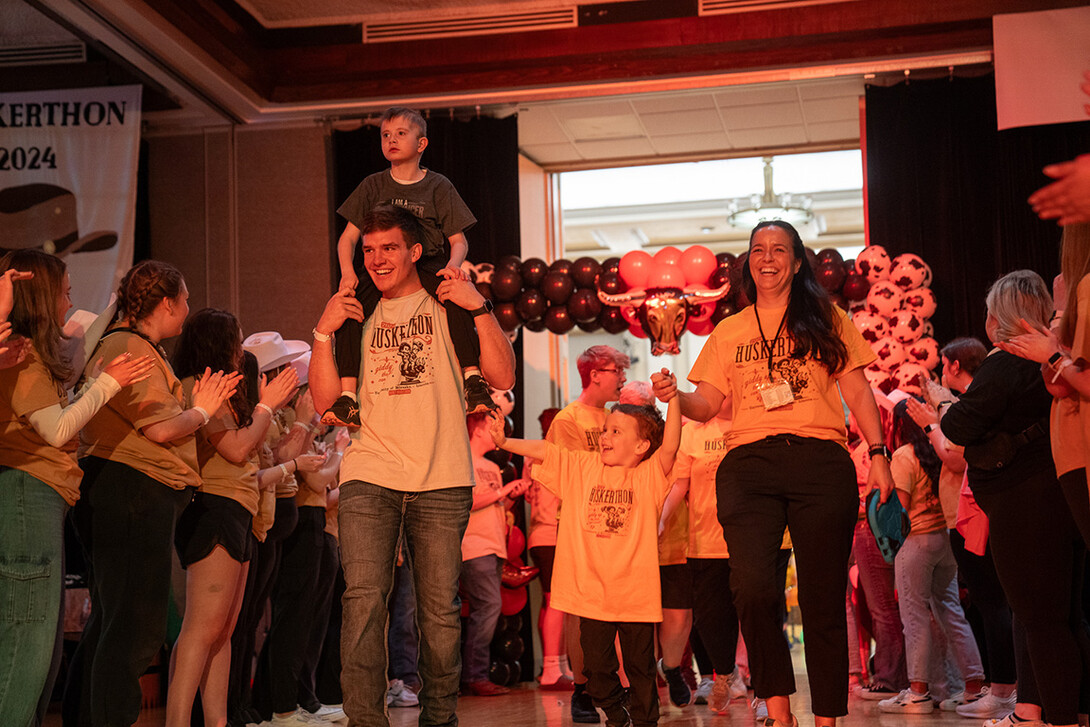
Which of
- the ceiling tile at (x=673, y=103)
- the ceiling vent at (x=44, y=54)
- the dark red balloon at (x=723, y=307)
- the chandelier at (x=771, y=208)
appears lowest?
the dark red balloon at (x=723, y=307)

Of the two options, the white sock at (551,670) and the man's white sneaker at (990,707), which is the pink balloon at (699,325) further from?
the man's white sneaker at (990,707)

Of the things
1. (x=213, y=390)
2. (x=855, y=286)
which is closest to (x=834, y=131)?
(x=855, y=286)

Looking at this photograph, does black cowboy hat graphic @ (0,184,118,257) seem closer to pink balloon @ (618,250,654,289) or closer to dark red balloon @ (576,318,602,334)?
dark red balloon @ (576,318,602,334)

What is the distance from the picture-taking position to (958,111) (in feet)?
24.9

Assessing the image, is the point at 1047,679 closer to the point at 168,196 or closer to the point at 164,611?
the point at 164,611

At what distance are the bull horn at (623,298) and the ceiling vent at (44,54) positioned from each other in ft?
13.4

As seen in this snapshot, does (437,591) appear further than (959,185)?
No

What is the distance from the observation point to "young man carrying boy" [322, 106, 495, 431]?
333 cm

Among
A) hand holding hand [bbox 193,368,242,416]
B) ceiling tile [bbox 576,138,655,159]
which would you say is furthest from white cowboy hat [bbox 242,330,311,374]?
ceiling tile [bbox 576,138,655,159]

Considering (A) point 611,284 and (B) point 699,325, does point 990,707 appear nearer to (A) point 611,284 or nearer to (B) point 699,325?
(B) point 699,325

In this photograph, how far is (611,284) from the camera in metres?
7.15

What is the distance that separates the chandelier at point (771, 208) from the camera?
9914 millimetres

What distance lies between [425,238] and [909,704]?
3.35 meters

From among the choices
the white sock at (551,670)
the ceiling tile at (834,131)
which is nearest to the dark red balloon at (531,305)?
the white sock at (551,670)
